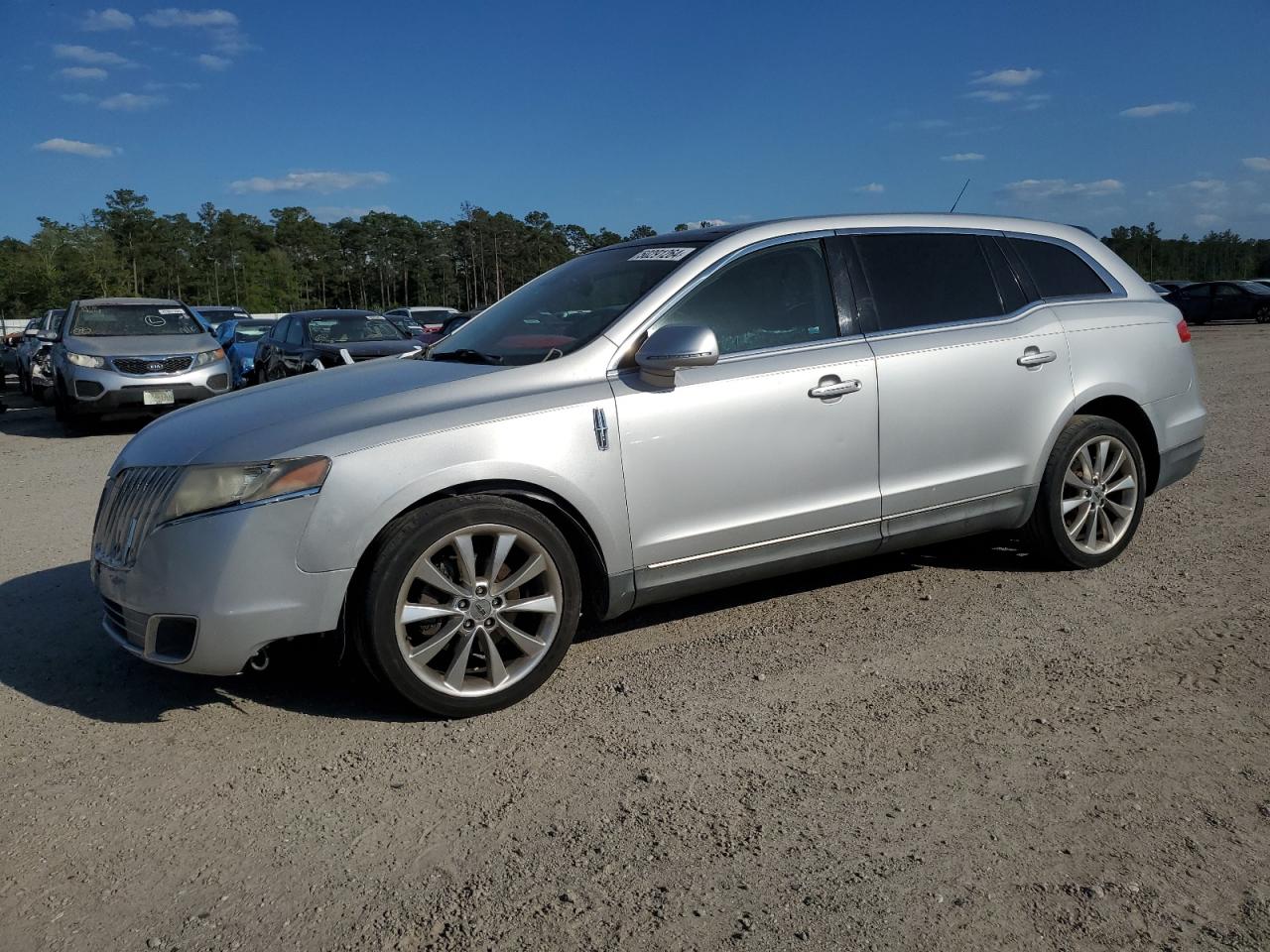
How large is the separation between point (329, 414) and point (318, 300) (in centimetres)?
11608

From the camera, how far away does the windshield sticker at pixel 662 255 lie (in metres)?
4.48

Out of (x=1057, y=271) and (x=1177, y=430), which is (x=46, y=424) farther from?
(x=1177, y=430)

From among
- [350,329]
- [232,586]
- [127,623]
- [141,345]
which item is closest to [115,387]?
[141,345]

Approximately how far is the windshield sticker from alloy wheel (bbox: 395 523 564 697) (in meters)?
1.47

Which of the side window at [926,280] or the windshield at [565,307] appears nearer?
the windshield at [565,307]

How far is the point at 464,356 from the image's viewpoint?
15.2 ft

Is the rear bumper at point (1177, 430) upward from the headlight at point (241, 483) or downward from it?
downward

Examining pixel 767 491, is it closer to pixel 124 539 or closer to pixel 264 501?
pixel 264 501

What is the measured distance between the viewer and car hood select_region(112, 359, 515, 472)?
3.57m

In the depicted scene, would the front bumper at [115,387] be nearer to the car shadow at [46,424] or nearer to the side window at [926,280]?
the car shadow at [46,424]

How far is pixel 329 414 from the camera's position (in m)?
3.75

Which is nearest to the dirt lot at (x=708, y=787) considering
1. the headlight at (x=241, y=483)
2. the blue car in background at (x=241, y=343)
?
the headlight at (x=241, y=483)

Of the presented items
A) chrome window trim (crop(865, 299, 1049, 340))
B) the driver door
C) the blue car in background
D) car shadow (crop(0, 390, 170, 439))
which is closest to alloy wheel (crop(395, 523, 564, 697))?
the driver door

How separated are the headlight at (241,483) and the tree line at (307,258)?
59585mm
